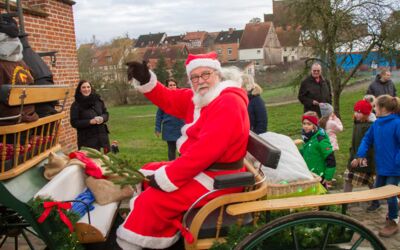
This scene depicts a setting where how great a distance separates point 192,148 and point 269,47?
59.8m

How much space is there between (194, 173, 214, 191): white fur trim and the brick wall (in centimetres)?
513

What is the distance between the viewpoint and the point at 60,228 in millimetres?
2662

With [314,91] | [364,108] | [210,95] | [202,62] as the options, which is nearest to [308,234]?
[210,95]

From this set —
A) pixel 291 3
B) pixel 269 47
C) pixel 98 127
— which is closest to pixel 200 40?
pixel 269 47

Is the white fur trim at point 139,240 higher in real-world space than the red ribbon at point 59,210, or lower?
lower

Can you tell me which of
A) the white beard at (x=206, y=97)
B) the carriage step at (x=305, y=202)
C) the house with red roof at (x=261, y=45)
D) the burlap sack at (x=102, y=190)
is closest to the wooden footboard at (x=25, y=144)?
the burlap sack at (x=102, y=190)

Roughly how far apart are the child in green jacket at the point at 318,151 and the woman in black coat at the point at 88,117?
2.73 m

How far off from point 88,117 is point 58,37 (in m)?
2.57

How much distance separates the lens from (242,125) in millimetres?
2713

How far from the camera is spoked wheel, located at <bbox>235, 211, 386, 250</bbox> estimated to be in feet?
7.92

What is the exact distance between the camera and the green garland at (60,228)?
8.46 ft

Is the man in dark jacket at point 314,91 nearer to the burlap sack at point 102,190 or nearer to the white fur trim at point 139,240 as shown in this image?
the burlap sack at point 102,190

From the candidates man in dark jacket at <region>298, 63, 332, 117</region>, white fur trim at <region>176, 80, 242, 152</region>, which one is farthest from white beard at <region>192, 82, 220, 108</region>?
man in dark jacket at <region>298, 63, 332, 117</region>

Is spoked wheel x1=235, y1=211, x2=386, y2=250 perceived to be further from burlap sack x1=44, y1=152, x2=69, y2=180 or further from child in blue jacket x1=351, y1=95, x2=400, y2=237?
child in blue jacket x1=351, y1=95, x2=400, y2=237
